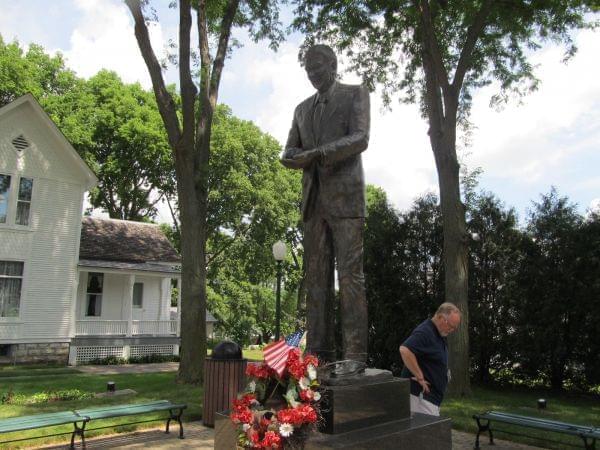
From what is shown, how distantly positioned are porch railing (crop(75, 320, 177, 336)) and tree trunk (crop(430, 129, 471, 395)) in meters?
15.9

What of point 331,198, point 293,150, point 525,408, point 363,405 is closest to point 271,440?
point 363,405

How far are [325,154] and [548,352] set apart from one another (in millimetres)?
11358

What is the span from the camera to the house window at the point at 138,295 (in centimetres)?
2586

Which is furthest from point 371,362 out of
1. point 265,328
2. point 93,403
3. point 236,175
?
point 265,328

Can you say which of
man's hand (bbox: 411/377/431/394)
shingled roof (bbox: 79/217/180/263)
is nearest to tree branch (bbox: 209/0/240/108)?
man's hand (bbox: 411/377/431/394)

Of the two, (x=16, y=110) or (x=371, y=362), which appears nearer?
(x=371, y=362)

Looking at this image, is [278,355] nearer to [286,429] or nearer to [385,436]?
[286,429]

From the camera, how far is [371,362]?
1507 cm

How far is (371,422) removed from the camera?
3895 millimetres

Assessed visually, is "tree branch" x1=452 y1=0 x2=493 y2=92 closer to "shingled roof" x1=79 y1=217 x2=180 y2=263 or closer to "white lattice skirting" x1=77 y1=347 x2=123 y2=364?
"shingled roof" x1=79 y1=217 x2=180 y2=263

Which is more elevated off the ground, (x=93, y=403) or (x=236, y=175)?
(x=236, y=175)

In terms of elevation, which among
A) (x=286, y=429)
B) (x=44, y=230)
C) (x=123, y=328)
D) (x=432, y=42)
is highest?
(x=432, y=42)

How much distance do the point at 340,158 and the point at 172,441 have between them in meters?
4.81

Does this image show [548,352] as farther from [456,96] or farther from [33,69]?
[33,69]
